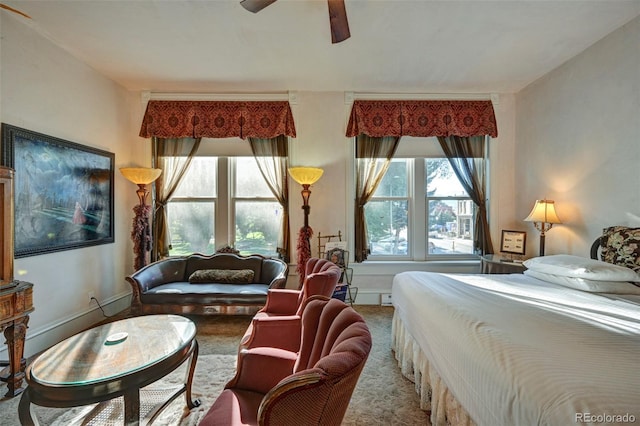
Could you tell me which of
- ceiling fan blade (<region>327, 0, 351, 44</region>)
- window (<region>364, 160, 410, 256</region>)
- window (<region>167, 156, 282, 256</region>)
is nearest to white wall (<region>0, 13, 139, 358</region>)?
window (<region>167, 156, 282, 256</region>)

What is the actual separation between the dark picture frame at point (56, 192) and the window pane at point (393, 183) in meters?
3.60

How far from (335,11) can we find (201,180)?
2.95 m

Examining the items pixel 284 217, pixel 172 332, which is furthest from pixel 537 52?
pixel 172 332

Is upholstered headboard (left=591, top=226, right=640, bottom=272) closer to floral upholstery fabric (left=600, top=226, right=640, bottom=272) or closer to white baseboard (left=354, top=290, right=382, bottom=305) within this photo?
floral upholstery fabric (left=600, top=226, right=640, bottom=272)

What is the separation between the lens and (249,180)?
4.04 m

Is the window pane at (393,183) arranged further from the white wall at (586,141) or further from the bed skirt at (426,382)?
the bed skirt at (426,382)

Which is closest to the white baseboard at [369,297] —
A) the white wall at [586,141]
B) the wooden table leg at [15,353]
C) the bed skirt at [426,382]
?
the bed skirt at [426,382]

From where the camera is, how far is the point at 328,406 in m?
0.87

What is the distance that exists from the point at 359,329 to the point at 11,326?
258 centimetres

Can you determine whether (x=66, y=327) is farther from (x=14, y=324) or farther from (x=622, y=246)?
(x=622, y=246)

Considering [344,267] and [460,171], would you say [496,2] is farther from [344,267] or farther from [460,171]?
[344,267]

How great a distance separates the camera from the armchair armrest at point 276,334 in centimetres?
195

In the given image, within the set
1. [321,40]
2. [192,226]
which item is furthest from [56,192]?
[321,40]

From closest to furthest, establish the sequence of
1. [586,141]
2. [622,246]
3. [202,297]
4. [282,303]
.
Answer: [622,246] < [282,303] < [586,141] < [202,297]
